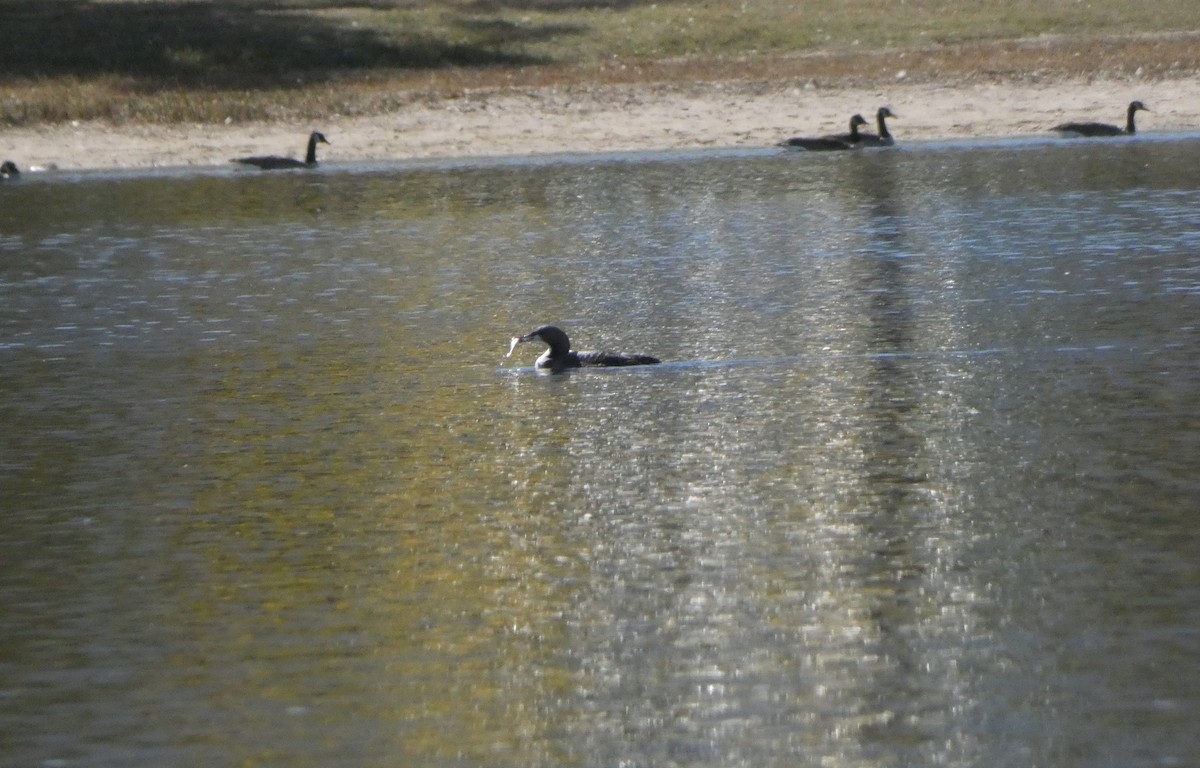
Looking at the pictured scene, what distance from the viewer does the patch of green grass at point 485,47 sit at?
36.5m

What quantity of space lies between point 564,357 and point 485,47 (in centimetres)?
2718

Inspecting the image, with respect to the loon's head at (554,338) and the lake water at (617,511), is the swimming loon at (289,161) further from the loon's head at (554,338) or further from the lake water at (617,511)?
the loon's head at (554,338)

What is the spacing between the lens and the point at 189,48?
133 ft

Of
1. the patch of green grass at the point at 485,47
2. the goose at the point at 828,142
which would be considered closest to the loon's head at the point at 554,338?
the goose at the point at 828,142

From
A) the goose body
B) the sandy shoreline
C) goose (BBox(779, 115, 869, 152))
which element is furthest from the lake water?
the sandy shoreline

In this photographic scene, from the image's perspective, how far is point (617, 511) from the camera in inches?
409

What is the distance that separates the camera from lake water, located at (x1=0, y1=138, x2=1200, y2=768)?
730cm

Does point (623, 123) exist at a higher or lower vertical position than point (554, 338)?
higher

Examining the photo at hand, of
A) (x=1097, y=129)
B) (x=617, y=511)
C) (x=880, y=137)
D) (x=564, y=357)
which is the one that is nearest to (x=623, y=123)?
(x=880, y=137)

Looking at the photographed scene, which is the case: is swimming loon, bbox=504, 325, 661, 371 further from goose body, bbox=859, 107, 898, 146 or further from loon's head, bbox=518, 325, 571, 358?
goose body, bbox=859, 107, 898, 146

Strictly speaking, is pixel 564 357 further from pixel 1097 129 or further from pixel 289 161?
pixel 1097 129

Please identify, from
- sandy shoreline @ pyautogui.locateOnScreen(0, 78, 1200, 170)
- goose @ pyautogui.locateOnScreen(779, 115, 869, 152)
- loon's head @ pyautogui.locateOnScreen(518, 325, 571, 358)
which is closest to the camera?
loon's head @ pyautogui.locateOnScreen(518, 325, 571, 358)

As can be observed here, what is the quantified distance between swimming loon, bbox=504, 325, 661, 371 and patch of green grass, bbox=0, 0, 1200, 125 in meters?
21.6

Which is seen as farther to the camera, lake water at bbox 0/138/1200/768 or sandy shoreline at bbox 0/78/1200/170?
sandy shoreline at bbox 0/78/1200/170
